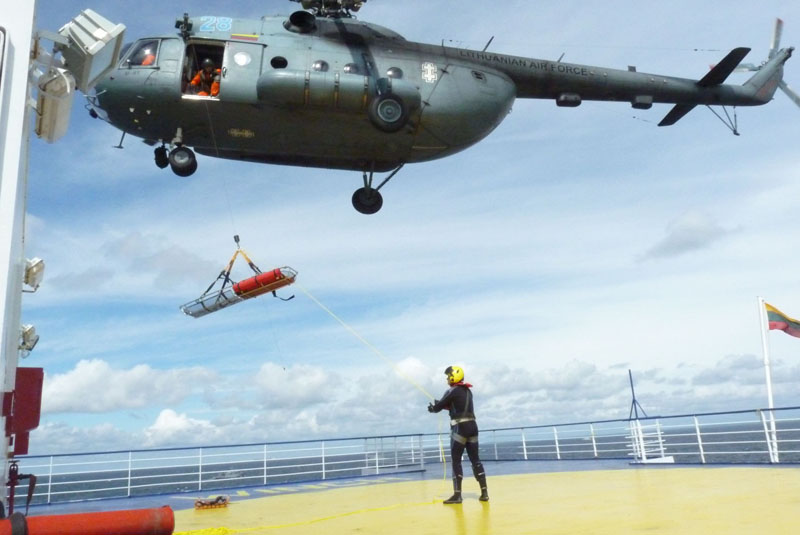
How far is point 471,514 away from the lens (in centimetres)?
714

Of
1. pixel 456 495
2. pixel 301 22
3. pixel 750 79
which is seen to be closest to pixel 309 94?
pixel 301 22

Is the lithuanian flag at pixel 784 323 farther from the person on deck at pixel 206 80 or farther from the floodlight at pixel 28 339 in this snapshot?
the floodlight at pixel 28 339

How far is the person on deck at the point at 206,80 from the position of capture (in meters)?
Result: 10.3

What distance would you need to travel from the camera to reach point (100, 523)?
1957 mm

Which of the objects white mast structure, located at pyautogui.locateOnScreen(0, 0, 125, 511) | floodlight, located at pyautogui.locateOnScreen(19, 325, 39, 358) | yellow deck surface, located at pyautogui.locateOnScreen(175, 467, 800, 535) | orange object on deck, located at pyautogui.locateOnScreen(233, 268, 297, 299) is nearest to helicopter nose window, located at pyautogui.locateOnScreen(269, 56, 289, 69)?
orange object on deck, located at pyautogui.locateOnScreen(233, 268, 297, 299)

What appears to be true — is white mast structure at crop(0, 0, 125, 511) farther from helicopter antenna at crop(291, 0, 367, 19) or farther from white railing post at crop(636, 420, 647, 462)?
white railing post at crop(636, 420, 647, 462)

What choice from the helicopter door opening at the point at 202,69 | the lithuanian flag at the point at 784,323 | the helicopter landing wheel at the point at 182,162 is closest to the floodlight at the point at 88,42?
the helicopter door opening at the point at 202,69

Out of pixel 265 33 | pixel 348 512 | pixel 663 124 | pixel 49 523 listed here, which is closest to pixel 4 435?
pixel 49 523

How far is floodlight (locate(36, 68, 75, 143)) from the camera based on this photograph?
2812 mm

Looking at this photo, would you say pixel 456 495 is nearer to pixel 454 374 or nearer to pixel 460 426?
pixel 460 426

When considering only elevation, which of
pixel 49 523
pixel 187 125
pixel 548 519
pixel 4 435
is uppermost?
pixel 187 125

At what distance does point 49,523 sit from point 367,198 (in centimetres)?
962

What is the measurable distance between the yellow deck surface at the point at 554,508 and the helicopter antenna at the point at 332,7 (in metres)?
7.86

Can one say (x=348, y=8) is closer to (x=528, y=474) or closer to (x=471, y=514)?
(x=471, y=514)
